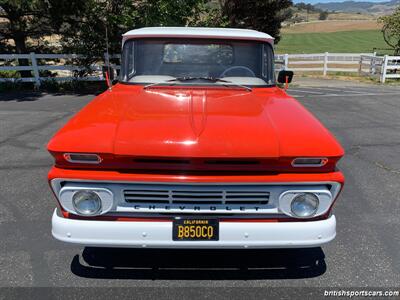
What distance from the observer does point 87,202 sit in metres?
2.66

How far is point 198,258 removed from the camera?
334cm

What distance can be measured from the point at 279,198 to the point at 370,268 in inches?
51.1

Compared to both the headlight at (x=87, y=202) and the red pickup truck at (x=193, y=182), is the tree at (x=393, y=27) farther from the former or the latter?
the headlight at (x=87, y=202)

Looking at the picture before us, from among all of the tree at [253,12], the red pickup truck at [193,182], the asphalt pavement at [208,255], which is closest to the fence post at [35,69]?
the tree at [253,12]

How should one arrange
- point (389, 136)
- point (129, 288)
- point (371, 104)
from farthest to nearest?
point (371, 104) → point (389, 136) → point (129, 288)

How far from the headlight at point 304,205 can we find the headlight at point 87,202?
4.52 ft

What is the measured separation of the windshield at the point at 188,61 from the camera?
401 centimetres

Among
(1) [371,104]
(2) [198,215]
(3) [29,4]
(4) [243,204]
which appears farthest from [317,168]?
(3) [29,4]

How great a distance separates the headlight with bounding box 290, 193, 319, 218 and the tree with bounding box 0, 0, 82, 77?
1272cm

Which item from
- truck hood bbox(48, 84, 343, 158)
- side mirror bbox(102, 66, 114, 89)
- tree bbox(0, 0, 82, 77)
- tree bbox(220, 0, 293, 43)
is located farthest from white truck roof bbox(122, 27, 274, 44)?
tree bbox(220, 0, 293, 43)

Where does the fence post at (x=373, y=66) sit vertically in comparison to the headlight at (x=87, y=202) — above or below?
below

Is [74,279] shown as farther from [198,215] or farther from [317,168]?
[317,168]

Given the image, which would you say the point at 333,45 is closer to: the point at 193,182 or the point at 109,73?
the point at 109,73

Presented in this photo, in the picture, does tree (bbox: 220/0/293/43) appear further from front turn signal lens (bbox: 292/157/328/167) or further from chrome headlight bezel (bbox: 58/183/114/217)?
chrome headlight bezel (bbox: 58/183/114/217)
